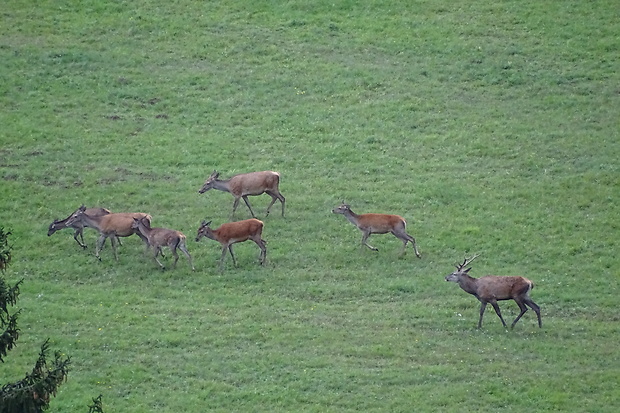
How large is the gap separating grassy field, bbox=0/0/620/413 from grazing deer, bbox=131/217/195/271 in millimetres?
553

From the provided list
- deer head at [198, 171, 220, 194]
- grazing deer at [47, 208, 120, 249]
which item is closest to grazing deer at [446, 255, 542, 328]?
deer head at [198, 171, 220, 194]

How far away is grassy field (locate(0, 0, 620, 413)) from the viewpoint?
68.4 ft

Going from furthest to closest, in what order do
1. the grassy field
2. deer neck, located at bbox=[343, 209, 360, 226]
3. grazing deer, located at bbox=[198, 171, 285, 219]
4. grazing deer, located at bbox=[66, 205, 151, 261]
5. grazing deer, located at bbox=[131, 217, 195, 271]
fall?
grazing deer, located at bbox=[198, 171, 285, 219] < deer neck, located at bbox=[343, 209, 360, 226] < grazing deer, located at bbox=[66, 205, 151, 261] < grazing deer, located at bbox=[131, 217, 195, 271] < the grassy field

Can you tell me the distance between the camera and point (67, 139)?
106 feet

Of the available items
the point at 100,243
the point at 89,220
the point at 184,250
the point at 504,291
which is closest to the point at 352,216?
the point at 184,250

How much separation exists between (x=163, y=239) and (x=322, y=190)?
600 centimetres

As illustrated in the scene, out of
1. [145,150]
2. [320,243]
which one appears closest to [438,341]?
[320,243]

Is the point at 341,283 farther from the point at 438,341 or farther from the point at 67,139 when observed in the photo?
the point at 67,139

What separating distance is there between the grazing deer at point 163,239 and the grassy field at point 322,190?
0.55 m

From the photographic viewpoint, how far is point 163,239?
24734 millimetres

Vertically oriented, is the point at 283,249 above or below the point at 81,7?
below

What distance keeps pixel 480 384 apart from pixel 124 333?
25.0 feet

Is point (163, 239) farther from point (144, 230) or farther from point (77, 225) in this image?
point (77, 225)

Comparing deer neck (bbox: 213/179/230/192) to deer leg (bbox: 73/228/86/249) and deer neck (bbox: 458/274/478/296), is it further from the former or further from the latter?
deer neck (bbox: 458/274/478/296)
